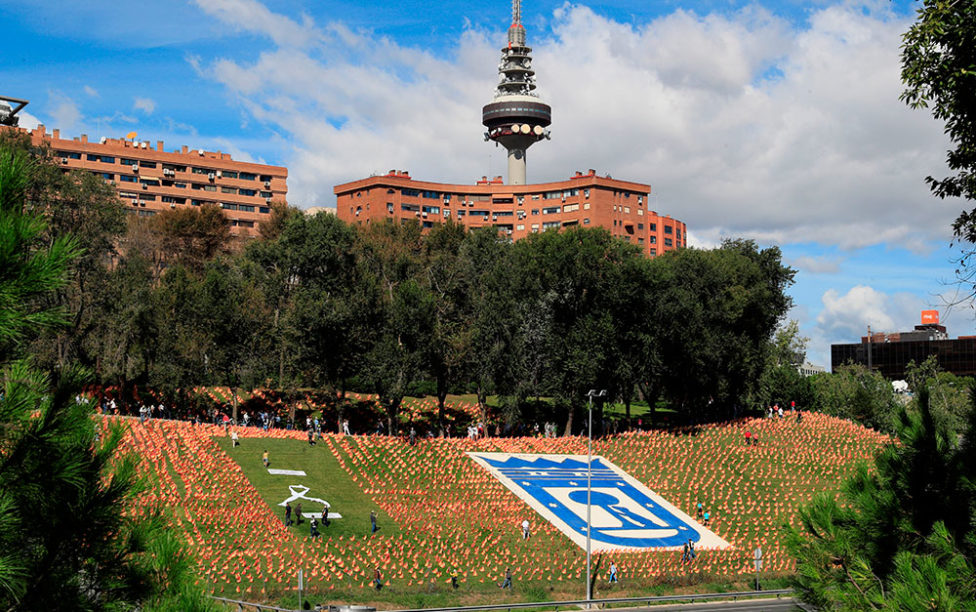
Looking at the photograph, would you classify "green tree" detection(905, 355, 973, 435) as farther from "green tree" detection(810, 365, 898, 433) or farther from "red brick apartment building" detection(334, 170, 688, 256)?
"red brick apartment building" detection(334, 170, 688, 256)

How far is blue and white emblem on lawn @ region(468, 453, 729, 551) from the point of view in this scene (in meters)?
47.1

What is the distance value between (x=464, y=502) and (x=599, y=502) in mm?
7861

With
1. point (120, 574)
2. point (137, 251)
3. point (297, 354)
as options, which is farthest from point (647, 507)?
point (137, 251)

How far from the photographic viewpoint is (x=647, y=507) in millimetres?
52000

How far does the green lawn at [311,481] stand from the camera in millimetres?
44281

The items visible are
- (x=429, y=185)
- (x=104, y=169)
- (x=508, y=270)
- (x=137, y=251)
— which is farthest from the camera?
(x=429, y=185)

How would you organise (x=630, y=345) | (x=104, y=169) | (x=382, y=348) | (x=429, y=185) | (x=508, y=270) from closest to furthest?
(x=382, y=348), (x=630, y=345), (x=508, y=270), (x=104, y=169), (x=429, y=185)

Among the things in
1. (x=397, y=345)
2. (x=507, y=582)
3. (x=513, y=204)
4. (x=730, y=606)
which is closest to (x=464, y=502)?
(x=507, y=582)

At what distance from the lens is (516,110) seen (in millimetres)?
156000

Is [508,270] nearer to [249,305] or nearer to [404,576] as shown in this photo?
[249,305]

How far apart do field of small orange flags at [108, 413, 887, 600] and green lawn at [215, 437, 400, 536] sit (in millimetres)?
683

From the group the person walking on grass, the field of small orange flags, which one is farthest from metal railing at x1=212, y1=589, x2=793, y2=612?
the field of small orange flags

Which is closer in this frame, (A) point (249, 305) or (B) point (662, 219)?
(A) point (249, 305)

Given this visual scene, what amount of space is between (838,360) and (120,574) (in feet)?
540
